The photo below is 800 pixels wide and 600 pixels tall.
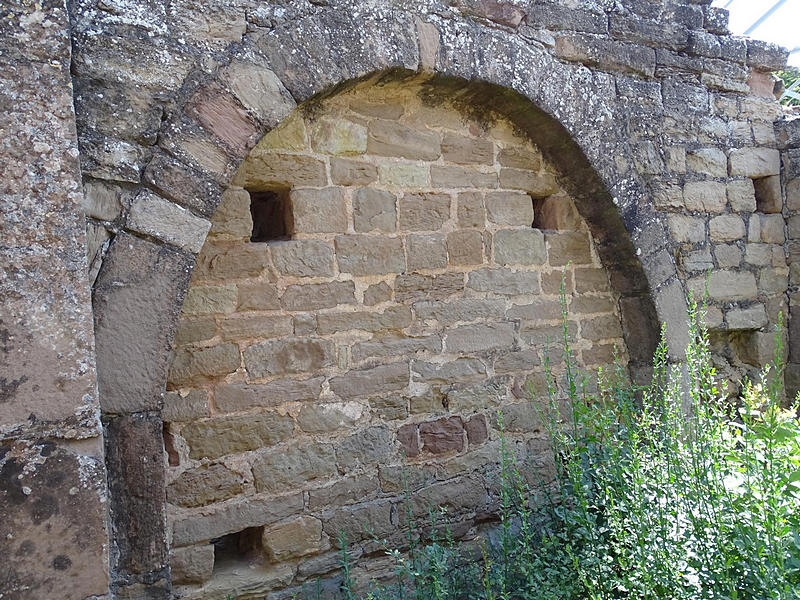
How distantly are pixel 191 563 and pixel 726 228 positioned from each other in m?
3.88

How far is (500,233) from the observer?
11.7 ft

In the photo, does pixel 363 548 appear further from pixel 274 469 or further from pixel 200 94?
pixel 200 94

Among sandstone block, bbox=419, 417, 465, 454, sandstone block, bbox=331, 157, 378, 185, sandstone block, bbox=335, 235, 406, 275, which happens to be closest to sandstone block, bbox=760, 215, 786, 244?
sandstone block, bbox=419, 417, 465, 454

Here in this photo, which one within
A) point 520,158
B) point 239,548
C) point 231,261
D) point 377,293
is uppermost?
point 520,158

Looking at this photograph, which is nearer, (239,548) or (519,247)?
(239,548)

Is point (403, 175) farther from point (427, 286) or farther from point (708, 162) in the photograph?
point (708, 162)

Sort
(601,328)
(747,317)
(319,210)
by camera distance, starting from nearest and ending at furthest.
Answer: (319,210) < (601,328) < (747,317)

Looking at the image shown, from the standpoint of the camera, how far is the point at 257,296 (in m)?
2.84

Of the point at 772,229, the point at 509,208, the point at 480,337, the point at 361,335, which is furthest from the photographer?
the point at 772,229

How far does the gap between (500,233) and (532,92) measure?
787mm

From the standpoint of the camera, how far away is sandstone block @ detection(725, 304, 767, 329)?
424 centimetres

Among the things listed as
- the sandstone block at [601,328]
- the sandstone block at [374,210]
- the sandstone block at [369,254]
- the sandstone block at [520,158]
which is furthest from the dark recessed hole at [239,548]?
the sandstone block at [520,158]

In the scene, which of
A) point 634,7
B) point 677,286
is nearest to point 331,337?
point 677,286

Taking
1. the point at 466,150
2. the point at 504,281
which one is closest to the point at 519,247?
the point at 504,281
